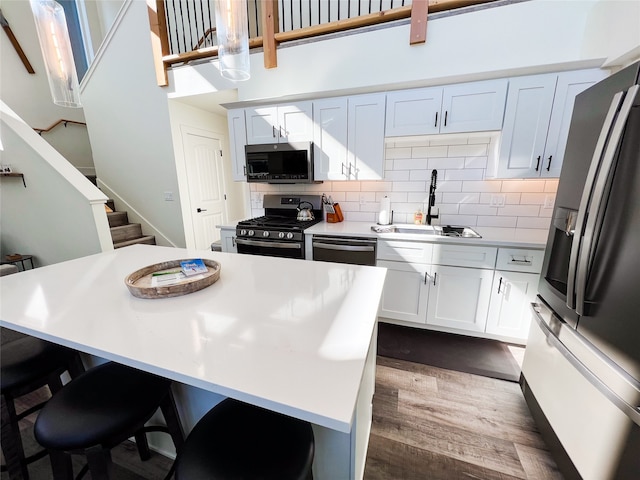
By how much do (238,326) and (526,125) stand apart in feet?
8.37

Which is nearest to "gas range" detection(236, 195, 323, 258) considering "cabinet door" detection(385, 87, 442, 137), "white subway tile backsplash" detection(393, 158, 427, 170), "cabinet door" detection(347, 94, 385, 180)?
"cabinet door" detection(347, 94, 385, 180)

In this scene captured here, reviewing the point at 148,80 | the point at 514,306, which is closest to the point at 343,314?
the point at 514,306

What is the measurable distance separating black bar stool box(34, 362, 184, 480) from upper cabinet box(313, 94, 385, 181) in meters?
2.22

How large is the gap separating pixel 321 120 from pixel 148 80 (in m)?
2.46

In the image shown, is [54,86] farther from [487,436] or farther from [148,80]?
[487,436]

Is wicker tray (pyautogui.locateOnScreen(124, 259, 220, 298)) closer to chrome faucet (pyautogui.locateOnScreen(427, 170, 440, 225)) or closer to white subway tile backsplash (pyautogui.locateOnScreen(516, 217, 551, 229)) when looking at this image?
chrome faucet (pyautogui.locateOnScreen(427, 170, 440, 225))

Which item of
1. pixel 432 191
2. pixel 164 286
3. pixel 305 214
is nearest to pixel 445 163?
pixel 432 191

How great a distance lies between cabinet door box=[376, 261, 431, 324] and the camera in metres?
2.28

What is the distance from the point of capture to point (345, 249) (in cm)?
240

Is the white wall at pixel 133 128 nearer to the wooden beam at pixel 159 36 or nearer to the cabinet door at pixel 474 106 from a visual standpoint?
the wooden beam at pixel 159 36

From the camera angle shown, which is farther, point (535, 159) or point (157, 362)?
point (535, 159)

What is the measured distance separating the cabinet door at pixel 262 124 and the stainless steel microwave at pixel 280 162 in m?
0.10

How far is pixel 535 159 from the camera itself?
2.07m

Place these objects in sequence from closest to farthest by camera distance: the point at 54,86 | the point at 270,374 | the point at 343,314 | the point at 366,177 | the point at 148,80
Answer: the point at 270,374 → the point at 343,314 → the point at 54,86 → the point at 366,177 → the point at 148,80
